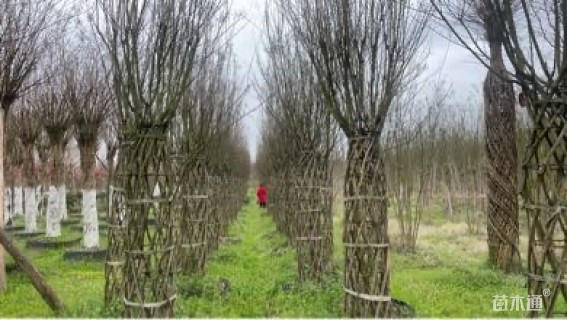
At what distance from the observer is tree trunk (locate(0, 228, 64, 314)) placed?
21.8 ft

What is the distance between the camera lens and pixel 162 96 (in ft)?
17.7

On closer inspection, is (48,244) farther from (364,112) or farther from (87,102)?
(364,112)

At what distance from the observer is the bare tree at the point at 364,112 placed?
18.8ft

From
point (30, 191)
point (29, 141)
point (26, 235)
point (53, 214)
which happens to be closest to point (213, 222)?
point (53, 214)

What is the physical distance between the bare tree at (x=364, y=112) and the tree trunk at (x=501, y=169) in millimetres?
4402

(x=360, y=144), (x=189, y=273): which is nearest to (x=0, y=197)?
(x=189, y=273)

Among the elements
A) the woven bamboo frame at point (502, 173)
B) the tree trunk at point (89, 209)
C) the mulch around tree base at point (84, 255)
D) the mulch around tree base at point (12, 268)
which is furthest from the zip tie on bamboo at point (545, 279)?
the tree trunk at point (89, 209)

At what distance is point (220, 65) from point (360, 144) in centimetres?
653

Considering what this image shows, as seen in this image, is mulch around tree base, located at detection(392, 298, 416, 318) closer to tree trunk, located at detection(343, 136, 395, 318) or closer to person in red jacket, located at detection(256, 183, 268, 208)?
tree trunk, located at detection(343, 136, 395, 318)

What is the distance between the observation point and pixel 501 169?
980cm

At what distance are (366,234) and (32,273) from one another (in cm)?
386

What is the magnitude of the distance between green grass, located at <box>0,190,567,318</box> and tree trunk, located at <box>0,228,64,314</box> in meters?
0.25

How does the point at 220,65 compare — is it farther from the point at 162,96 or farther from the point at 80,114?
the point at 162,96

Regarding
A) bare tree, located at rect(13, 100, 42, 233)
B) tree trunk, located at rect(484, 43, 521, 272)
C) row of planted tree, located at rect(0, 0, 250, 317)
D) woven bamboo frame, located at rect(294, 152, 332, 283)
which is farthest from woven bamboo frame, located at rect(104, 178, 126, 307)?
bare tree, located at rect(13, 100, 42, 233)
